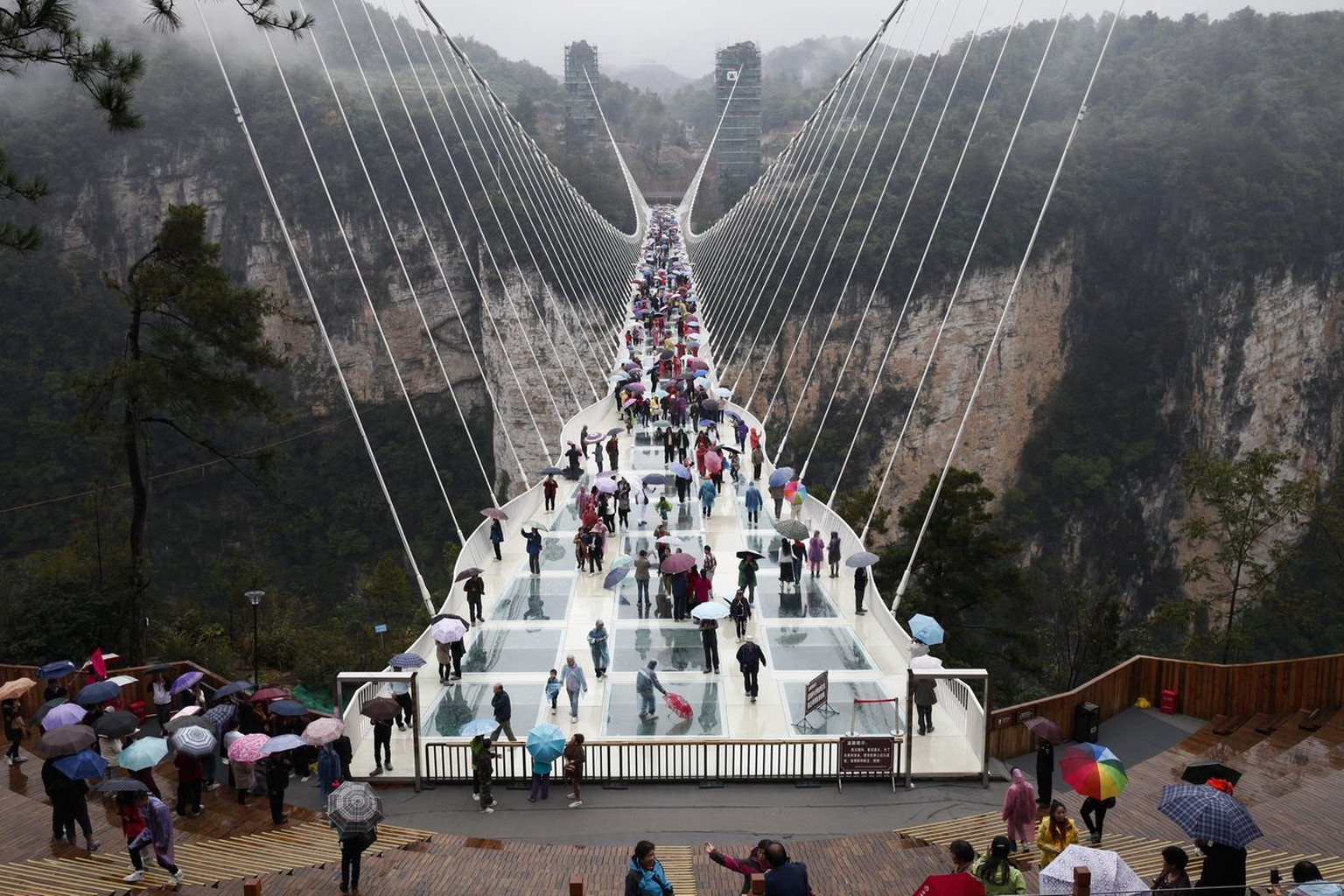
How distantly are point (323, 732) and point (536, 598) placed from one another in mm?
6233

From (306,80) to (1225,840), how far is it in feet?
264

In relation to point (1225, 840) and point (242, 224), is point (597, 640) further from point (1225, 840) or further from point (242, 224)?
point (242, 224)

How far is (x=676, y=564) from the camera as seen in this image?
48.2ft

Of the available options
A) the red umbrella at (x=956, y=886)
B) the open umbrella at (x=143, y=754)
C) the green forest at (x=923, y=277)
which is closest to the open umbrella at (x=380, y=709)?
the open umbrella at (x=143, y=754)

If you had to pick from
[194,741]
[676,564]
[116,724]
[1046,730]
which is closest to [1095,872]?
[1046,730]

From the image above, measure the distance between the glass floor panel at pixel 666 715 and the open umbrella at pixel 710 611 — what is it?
0.77 meters

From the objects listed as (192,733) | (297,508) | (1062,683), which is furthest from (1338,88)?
(192,733)

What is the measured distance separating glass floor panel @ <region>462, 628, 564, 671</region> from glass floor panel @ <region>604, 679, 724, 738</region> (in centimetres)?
125

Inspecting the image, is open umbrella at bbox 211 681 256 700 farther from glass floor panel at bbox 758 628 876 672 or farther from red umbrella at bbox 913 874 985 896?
red umbrella at bbox 913 874 985 896

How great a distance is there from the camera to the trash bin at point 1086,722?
10914 millimetres

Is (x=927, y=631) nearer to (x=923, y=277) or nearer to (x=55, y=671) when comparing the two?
(x=55, y=671)

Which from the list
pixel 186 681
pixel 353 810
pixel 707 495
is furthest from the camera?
pixel 707 495

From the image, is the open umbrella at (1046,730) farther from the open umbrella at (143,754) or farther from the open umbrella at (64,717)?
the open umbrella at (64,717)

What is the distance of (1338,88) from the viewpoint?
217 feet
